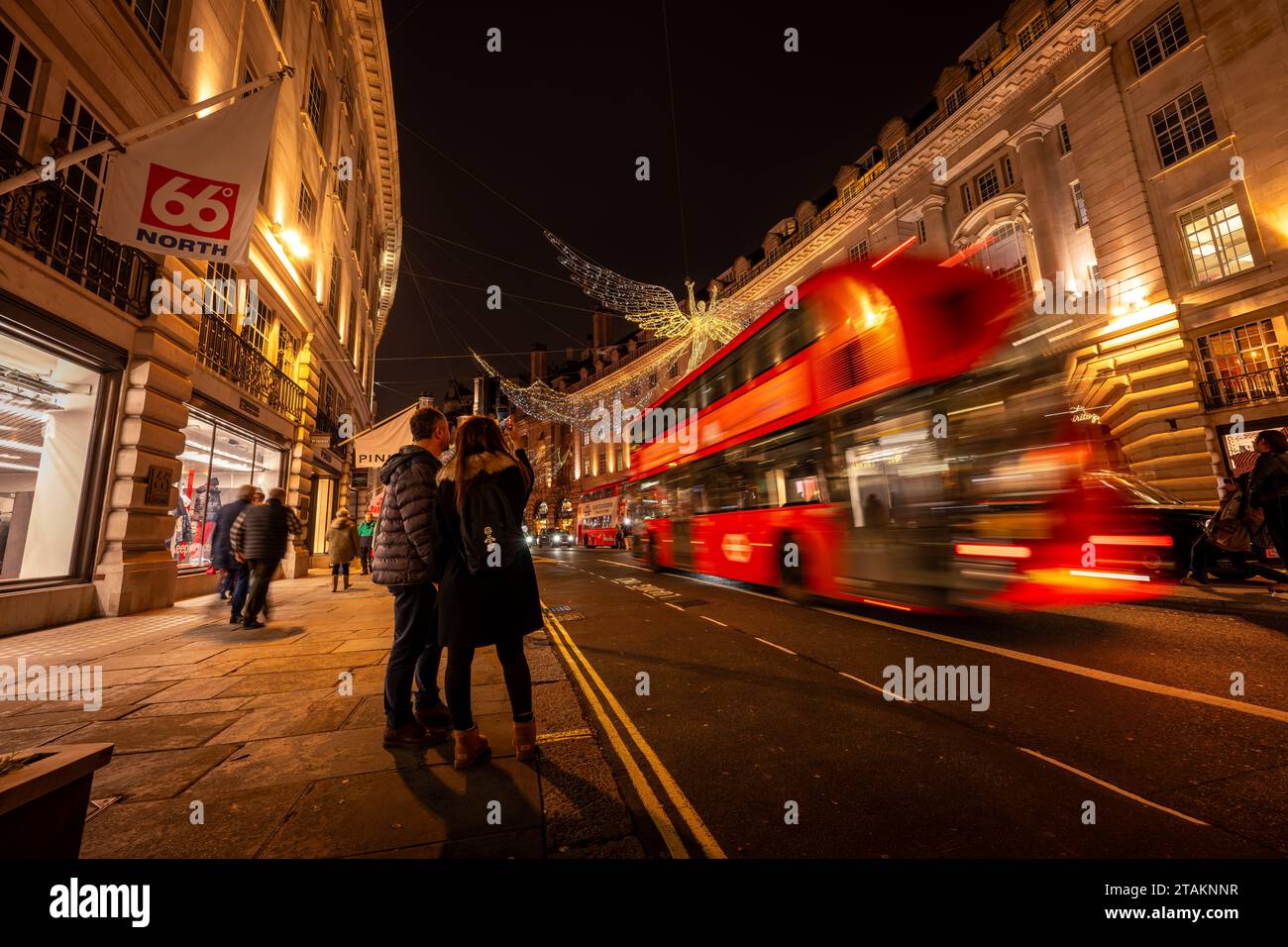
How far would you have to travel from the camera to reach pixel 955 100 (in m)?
21.0

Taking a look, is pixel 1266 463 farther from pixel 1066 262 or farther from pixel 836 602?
pixel 1066 262

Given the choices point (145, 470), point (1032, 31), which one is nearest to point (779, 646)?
point (145, 470)

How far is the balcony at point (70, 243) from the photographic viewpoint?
247 inches

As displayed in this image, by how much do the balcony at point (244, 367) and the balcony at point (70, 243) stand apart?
1.67m

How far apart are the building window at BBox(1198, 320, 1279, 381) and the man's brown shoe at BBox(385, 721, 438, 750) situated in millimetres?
20233

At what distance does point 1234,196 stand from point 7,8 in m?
24.9

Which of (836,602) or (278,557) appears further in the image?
(836,602)

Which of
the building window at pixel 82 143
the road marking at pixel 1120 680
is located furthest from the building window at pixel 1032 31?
the building window at pixel 82 143

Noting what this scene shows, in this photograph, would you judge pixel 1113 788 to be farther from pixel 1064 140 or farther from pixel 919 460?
pixel 1064 140

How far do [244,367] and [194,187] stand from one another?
6.75m

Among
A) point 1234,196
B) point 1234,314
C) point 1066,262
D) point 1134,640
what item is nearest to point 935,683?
point 1134,640

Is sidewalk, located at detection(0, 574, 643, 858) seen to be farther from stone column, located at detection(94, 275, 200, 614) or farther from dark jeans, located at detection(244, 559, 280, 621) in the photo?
stone column, located at detection(94, 275, 200, 614)

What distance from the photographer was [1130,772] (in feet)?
8.40

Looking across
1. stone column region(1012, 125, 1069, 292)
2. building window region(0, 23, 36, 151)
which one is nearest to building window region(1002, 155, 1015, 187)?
stone column region(1012, 125, 1069, 292)
